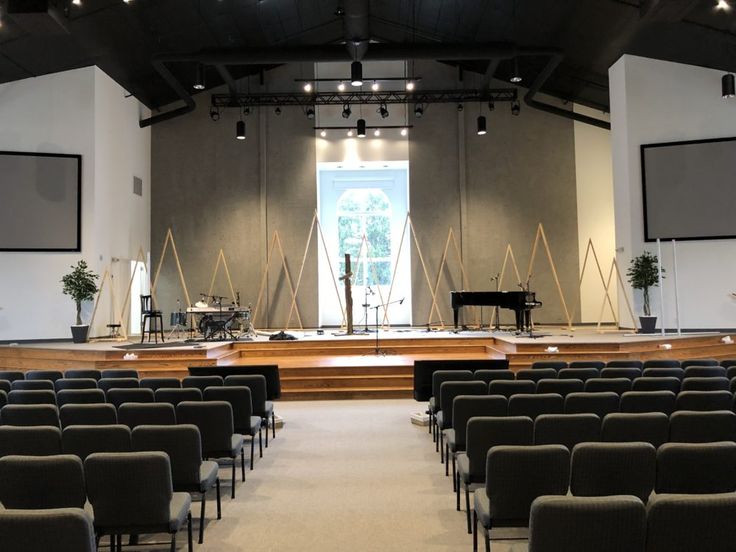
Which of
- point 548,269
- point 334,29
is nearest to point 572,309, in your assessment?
point 548,269

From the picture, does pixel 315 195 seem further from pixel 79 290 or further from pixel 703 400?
pixel 703 400

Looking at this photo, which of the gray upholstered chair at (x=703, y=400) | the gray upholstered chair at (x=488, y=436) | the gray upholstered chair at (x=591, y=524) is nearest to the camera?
the gray upholstered chair at (x=591, y=524)

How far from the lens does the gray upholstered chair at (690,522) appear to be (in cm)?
213

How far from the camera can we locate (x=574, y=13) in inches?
480

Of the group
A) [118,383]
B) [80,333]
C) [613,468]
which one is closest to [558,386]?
[613,468]

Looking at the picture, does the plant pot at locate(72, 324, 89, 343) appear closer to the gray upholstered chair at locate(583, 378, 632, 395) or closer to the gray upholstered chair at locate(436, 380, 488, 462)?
the gray upholstered chair at locate(436, 380, 488, 462)

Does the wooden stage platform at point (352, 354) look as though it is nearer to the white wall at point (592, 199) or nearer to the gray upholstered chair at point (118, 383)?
the gray upholstered chair at point (118, 383)

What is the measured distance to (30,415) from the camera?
4430 millimetres

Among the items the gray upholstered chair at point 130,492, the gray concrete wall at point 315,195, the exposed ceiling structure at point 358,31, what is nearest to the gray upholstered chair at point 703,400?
the gray upholstered chair at point 130,492

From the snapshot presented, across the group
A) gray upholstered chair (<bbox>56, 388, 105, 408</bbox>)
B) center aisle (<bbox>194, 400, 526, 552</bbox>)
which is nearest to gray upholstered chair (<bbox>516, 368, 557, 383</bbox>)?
center aisle (<bbox>194, 400, 526, 552</bbox>)

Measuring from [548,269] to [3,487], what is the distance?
49.1ft

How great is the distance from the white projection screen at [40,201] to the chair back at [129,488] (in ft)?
36.5

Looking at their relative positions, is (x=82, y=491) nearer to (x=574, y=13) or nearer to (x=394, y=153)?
(x=574, y=13)

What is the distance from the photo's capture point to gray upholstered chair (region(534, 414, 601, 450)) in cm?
366
